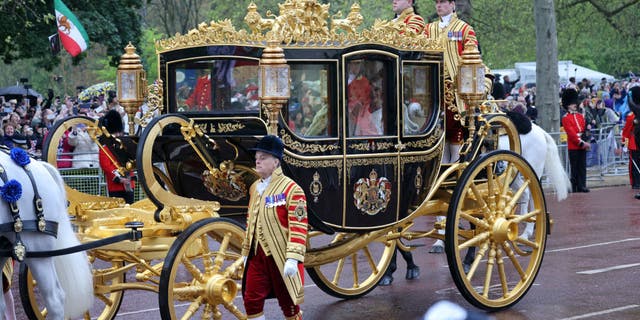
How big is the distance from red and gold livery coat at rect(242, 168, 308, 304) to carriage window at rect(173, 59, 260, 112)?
1.46 m

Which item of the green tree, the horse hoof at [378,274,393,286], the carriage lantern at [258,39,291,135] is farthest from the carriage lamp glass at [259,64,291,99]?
the green tree

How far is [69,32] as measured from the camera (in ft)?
55.6

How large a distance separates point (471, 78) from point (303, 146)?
2.00 m

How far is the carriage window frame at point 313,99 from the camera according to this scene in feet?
27.9

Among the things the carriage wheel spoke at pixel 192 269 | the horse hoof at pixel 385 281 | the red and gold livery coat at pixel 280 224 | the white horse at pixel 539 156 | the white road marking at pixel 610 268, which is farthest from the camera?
the white horse at pixel 539 156

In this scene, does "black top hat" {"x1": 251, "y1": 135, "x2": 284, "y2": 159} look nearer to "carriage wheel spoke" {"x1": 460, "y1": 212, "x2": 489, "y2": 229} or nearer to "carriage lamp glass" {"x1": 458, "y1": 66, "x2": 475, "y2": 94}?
"carriage wheel spoke" {"x1": 460, "y1": 212, "x2": 489, "y2": 229}

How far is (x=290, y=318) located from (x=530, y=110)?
17418mm

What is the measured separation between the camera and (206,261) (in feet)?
26.3

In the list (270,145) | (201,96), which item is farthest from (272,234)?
(201,96)

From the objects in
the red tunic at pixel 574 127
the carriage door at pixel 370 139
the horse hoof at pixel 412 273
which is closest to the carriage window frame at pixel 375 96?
the carriage door at pixel 370 139

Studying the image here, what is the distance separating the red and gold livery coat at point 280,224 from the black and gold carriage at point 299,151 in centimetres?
55

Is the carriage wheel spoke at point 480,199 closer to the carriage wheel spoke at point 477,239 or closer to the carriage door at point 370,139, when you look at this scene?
the carriage wheel spoke at point 477,239

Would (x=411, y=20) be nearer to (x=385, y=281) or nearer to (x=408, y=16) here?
(x=408, y=16)

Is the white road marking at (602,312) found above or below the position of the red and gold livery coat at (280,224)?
below
